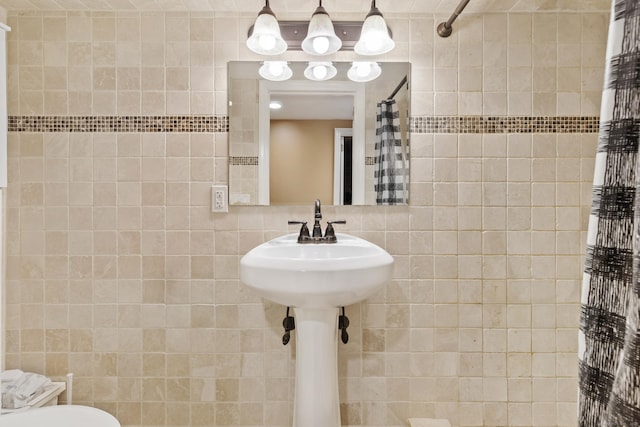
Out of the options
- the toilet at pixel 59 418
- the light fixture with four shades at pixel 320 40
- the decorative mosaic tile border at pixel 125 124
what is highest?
the light fixture with four shades at pixel 320 40

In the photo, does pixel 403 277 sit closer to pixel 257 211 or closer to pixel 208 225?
pixel 257 211

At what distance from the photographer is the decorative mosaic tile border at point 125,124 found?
1.76m

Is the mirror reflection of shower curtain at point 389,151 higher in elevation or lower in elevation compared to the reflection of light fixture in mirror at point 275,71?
lower

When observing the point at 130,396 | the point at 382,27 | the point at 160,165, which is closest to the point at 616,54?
the point at 382,27

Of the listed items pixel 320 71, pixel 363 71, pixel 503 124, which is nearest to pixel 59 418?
pixel 320 71

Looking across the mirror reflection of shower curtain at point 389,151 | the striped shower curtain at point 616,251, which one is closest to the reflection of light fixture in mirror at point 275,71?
the mirror reflection of shower curtain at point 389,151

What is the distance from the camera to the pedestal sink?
1.17m

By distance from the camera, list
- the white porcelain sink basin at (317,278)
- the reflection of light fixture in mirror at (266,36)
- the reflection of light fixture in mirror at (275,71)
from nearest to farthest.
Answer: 1. the white porcelain sink basin at (317,278)
2. the reflection of light fixture in mirror at (266,36)
3. the reflection of light fixture in mirror at (275,71)

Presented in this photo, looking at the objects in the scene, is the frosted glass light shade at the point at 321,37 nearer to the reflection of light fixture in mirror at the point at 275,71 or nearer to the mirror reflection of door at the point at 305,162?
the reflection of light fixture in mirror at the point at 275,71

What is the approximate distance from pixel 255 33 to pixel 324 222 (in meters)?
0.86

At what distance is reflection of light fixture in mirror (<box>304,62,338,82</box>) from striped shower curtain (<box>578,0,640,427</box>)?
1350mm

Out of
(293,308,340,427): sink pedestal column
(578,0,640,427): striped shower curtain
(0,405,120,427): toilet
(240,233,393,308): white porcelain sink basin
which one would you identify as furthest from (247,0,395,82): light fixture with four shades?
(0,405,120,427): toilet

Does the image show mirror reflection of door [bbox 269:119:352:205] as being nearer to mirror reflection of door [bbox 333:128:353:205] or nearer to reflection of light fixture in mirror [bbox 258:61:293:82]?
mirror reflection of door [bbox 333:128:353:205]

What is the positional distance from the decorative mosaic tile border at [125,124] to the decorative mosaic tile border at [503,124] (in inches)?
36.6
